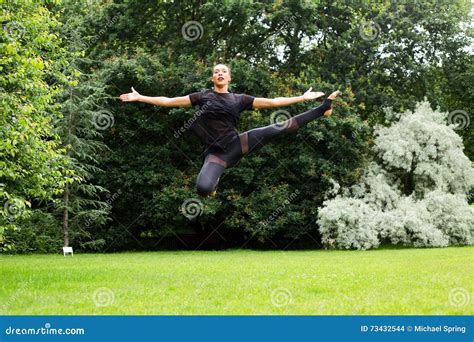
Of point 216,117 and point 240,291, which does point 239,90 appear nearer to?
point 240,291

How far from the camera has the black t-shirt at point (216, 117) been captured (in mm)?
8500

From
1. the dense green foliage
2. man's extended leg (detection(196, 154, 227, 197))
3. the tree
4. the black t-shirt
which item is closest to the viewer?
man's extended leg (detection(196, 154, 227, 197))

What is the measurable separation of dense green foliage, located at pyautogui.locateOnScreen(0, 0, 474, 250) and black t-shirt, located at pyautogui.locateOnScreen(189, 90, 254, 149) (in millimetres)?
15053

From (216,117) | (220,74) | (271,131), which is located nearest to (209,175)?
(216,117)

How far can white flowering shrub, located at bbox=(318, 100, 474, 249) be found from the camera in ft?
79.7

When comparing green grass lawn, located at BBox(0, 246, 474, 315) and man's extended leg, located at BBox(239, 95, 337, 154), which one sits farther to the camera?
green grass lawn, located at BBox(0, 246, 474, 315)

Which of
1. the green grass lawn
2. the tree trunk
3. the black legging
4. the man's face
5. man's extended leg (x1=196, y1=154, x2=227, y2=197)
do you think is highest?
the man's face

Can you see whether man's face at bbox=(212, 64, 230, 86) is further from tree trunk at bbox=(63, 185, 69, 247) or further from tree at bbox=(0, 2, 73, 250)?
tree trunk at bbox=(63, 185, 69, 247)

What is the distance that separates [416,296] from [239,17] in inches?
726

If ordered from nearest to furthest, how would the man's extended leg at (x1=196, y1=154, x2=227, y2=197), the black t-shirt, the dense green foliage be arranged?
1. the man's extended leg at (x1=196, y1=154, x2=227, y2=197)
2. the black t-shirt
3. the dense green foliage

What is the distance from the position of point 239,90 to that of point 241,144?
16886mm

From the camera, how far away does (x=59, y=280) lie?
12148mm

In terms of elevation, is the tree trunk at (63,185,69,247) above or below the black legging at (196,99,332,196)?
below

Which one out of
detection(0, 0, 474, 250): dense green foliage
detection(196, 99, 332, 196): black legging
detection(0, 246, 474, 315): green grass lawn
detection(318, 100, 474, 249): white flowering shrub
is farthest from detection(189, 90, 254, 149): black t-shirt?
detection(318, 100, 474, 249): white flowering shrub
